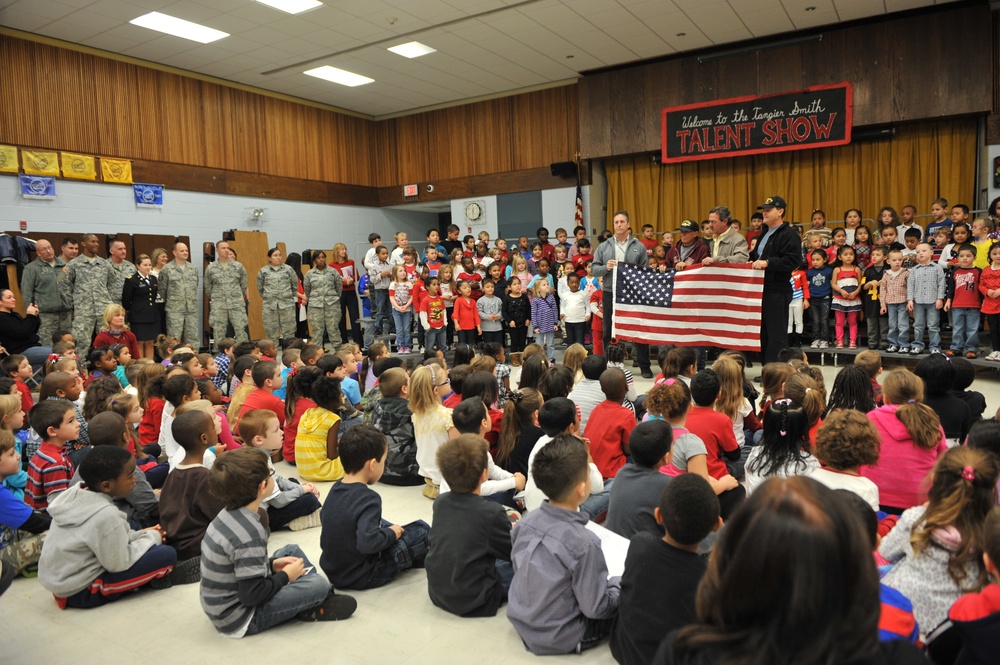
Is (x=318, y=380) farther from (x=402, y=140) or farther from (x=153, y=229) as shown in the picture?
(x=402, y=140)

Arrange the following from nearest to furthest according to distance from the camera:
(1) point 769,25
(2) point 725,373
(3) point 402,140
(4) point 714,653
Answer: (4) point 714,653 → (2) point 725,373 → (1) point 769,25 → (3) point 402,140

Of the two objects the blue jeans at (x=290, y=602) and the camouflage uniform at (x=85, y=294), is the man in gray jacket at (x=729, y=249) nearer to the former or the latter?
the blue jeans at (x=290, y=602)

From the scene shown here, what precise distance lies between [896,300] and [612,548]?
264 inches

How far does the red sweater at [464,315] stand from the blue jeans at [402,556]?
6.04 metres

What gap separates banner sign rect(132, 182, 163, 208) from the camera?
10.8 meters

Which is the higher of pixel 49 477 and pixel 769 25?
pixel 769 25

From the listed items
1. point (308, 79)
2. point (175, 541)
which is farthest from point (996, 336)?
point (308, 79)

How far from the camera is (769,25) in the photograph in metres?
10.1

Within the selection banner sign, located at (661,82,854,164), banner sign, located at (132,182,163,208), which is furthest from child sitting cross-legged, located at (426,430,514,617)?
banner sign, located at (132,182,163,208)

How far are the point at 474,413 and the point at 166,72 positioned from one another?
10.4 meters

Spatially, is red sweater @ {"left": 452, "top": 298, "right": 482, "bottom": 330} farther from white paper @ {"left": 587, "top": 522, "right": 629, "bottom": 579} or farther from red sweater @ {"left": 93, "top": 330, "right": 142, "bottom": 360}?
white paper @ {"left": 587, "top": 522, "right": 629, "bottom": 579}

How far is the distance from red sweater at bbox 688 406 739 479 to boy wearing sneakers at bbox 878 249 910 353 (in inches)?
215

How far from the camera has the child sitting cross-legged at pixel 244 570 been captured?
258 cm

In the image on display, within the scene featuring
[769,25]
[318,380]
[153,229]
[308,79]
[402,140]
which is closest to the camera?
[318,380]
